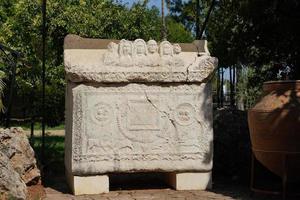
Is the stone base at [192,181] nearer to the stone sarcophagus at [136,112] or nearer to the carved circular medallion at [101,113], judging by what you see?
the stone sarcophagus at [136,112]

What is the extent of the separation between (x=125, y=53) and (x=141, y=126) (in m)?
0.94

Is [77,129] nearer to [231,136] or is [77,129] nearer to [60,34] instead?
[231,136]

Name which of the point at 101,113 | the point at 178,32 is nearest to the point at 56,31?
the point at 101,113

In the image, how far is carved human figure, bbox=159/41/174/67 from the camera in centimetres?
753

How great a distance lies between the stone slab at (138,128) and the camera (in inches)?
285

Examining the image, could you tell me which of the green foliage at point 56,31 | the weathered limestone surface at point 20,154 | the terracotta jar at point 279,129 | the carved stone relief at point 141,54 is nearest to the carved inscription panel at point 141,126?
the carved stone relief at point 141,54

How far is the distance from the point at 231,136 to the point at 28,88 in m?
5.67

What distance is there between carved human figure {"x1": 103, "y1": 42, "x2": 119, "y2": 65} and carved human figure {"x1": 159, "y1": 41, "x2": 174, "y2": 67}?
1.93 feet

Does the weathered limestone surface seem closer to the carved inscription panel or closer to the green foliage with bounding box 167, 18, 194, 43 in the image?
the carved inscription panel

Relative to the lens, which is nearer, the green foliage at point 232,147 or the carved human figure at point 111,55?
the carved human figure at point 111,55

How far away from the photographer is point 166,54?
7586mm

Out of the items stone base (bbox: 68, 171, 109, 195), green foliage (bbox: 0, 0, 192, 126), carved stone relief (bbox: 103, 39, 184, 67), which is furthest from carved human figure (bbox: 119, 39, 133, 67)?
green foliage (bbox: 0, 0, 192, 126)

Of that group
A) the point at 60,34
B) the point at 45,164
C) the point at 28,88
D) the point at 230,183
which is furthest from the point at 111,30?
the point at 230,183

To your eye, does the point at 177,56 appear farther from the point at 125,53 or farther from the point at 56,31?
the point at 56,31
